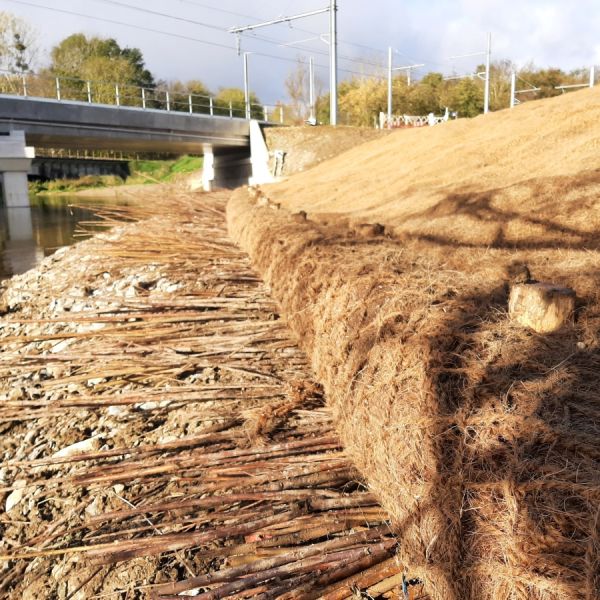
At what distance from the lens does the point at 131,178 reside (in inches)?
2010

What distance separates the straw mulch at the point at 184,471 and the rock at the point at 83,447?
2 cm

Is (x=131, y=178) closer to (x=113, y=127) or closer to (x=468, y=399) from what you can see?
(x=113, y=127)

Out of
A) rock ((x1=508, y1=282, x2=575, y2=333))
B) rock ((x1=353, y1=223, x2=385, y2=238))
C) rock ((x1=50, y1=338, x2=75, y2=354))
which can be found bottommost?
rock ((x1=50, y1=338, x2=75, y2=354))

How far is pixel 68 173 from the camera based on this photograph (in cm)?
4706

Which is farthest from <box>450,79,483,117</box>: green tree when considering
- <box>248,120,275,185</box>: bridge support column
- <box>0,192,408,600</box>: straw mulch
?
<box>0,192,408,600</box>: straw mulch

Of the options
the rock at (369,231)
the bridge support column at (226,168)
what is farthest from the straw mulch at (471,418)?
the bridge support column at (226,168)

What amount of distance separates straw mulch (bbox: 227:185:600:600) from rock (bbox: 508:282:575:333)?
0.05 meters

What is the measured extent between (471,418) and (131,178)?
53170 mm

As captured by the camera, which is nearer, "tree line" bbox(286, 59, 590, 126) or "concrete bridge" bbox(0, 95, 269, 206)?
"concrete bridge" bbox(0, 95, 269, 206)

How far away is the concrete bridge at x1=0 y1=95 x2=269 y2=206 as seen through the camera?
24719 mm

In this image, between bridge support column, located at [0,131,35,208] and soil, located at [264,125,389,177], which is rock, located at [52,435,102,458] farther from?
bridge support column, located at [0,131,35,208]

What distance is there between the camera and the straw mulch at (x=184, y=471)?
2088mm

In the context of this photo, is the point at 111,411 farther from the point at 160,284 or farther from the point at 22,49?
the point at 22,49

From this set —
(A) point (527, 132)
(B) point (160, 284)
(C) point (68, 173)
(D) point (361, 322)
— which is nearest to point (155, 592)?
(D) point (361, 322)
